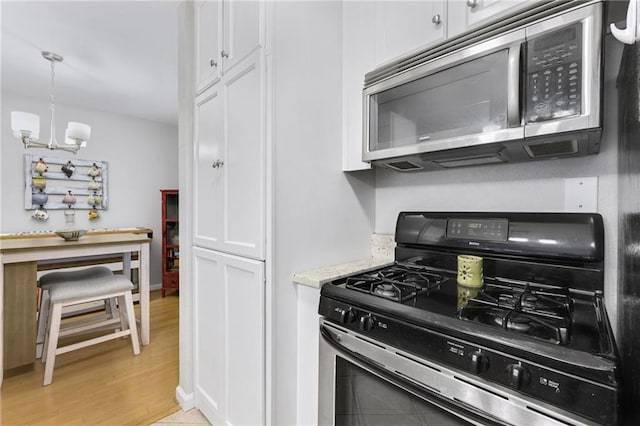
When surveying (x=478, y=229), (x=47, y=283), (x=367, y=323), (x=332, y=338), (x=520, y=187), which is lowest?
(x=47, y=283)

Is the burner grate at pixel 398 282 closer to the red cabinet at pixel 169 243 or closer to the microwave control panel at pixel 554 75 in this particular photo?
the microwave control panel at pixel 554 75

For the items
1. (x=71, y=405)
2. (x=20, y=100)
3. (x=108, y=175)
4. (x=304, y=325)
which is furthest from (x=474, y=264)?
(x=20, y=100)

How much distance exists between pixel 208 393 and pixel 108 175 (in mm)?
3602

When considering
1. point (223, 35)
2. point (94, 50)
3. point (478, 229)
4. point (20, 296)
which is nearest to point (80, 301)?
point (20, 296)

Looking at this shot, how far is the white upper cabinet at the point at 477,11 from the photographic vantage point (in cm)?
Answer: 94

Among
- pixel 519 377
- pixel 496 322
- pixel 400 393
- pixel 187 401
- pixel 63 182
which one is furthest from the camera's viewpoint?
pixel 63 182

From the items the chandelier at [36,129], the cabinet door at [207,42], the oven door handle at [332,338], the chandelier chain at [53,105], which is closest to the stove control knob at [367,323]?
the oven door handle at [332,338]

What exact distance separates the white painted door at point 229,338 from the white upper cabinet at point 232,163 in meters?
0.10

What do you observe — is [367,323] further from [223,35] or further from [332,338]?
[223,35]

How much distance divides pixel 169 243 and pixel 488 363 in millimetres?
4409

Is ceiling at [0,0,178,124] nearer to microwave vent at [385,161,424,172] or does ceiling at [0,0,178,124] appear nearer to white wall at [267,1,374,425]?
white wall at [267,1,374,425]

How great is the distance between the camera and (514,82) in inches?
35.4

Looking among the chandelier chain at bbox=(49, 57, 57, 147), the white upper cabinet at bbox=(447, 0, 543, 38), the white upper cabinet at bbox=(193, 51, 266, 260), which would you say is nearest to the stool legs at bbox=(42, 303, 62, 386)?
the white upper cabinet at bbox=(193, 51, 266, 260)

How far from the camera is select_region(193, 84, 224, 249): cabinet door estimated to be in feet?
4.76
